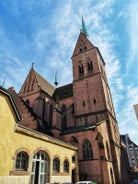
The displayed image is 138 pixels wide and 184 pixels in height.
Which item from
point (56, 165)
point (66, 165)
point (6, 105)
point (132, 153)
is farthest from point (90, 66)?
point (132, 153)

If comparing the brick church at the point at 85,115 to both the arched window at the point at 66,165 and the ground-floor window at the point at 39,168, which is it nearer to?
the arched window at the point at 66,165

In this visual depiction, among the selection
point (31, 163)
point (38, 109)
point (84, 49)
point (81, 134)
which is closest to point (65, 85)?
point (84, 49)

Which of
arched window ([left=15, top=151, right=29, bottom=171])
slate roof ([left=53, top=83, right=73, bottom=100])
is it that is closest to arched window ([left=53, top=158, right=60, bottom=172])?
arched window ([left=15, top=151, right=29, bottom=171])

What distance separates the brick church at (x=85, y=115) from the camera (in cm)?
1803

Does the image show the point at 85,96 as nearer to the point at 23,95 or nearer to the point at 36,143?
the point at 23,95

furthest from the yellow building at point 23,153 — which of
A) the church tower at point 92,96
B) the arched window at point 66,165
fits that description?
the church tower at point 92,96

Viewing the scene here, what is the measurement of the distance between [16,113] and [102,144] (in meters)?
12.2

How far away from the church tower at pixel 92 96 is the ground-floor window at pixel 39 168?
33.8 ft

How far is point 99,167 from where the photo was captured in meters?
17.2

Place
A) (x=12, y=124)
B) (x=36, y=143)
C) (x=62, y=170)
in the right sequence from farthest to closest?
1. (x=62, y=170)
2. (x=36, y=143)
3. (x=12, y=124)

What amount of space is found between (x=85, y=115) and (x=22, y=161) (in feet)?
54.6

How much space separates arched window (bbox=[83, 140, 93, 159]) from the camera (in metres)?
18.5

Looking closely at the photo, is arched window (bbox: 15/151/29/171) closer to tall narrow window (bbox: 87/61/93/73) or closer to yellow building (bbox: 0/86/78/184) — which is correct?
yellow building (bbox: 0/86/78/184)

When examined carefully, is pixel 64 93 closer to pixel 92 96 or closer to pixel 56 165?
pixel 92 96
